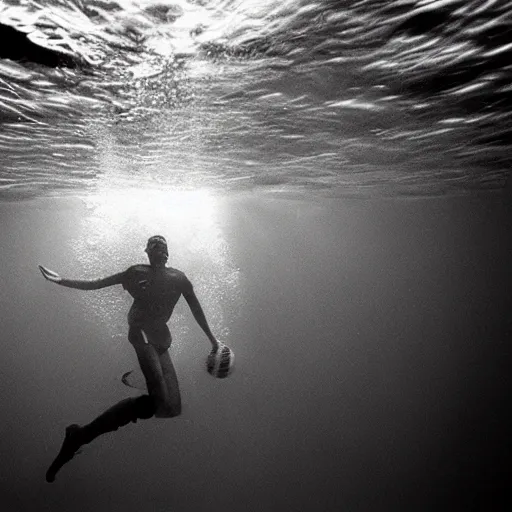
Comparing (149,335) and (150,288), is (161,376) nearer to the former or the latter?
(149,335)

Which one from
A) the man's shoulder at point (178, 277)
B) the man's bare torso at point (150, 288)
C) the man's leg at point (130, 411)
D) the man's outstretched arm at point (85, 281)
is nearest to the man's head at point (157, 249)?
the man's bare torso at point (150, 288)

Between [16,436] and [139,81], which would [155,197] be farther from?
[16,436]

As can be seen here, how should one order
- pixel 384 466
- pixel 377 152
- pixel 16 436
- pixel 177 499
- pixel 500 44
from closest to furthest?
1. pixel 500 44
2. pixel 377 152
3. pixel 177 499
4. pixel 16 436
5. pixel 384 466

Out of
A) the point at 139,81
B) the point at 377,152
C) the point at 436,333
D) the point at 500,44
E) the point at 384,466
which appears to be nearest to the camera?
the point at 500,44

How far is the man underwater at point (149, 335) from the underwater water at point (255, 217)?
3.41 meters

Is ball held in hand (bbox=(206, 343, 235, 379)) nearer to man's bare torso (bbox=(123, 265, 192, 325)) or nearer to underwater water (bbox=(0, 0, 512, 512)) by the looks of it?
man's bare torso (bbox=(123, 265, 192, 325))

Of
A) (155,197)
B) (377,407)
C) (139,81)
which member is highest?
(139,81)

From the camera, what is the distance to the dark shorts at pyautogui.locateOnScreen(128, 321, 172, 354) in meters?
6.70

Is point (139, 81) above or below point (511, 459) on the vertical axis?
above

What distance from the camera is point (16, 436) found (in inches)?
968

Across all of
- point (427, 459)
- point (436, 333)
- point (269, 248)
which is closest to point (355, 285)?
point (436, 333)

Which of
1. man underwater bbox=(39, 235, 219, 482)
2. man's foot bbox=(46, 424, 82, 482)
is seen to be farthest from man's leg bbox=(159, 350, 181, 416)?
man's foot bbox=(46, 424, 82, 482)

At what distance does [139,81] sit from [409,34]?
432cm

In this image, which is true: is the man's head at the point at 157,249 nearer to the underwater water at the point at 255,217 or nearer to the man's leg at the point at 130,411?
the man's leg at the point at 130,411
